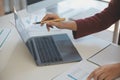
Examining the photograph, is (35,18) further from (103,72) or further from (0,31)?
(103,72)

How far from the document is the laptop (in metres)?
0.04

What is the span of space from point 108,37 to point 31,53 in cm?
43

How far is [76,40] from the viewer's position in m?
1.12

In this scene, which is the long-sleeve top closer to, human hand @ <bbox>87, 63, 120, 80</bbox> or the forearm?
the forearm

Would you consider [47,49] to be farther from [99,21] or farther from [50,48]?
[99,21]

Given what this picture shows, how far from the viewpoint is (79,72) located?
0.88 metres

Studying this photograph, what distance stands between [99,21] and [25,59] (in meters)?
0.44

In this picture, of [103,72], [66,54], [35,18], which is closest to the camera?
[103,72]

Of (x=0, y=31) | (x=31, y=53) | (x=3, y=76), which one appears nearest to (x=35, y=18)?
(x=0, y=31)

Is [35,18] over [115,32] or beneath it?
over

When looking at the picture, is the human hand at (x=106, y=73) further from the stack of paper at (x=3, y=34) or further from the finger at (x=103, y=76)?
the stack of paper at (x=3, y=34)

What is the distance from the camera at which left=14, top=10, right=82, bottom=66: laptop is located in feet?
3.14

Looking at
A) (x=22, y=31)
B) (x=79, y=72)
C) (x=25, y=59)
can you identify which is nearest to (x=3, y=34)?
(x=22, y=31)

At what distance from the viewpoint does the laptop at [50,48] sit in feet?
3.14
